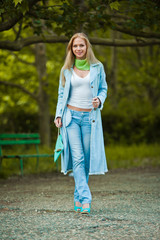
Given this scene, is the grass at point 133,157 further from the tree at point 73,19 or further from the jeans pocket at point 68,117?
the jeans pocket at point 68,117

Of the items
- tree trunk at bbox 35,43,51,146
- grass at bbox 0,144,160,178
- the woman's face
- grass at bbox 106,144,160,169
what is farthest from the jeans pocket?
tree trunk at bbox 35,43,51,146

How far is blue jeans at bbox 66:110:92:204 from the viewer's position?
5.20 m

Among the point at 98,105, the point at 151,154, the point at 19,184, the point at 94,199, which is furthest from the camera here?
the point at 151,154

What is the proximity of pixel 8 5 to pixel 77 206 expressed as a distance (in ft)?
10.7

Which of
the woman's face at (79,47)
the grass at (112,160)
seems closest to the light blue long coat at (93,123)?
the woman's face at (79,47)

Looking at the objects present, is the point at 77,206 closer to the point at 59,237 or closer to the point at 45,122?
the point at 59,237

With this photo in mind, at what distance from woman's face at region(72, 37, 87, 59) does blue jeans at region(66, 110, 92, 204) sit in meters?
0.73

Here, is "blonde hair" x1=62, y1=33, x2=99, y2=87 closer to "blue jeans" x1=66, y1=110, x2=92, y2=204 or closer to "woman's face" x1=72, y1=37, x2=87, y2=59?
"woman's face" x1=72, y1=37, x2=87, y2=59

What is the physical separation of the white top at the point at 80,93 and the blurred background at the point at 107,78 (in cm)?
269

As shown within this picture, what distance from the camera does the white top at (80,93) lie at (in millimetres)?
5309

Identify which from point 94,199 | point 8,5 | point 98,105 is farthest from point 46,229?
point 8,5

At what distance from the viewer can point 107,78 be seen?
9.57m

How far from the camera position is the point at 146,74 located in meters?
18.8

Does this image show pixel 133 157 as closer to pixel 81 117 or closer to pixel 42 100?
pixel 42 100
